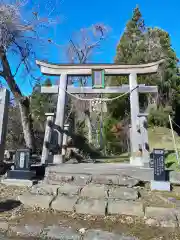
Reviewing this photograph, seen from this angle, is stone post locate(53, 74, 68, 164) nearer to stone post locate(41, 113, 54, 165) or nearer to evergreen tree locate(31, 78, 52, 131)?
stone post locate(41, 113, 54, 165)

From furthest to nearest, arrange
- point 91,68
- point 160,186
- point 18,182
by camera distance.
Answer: point 91,68 → point 18,182 → point 160,186

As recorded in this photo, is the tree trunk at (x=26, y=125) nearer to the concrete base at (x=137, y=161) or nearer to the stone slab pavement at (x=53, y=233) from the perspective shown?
the concrete base at (x=137, y=161)

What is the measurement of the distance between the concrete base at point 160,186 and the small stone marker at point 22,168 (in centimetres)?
267

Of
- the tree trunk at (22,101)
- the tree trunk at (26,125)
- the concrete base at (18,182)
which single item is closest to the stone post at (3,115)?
the concrete base at (18,182)

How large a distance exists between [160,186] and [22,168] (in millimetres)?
3042

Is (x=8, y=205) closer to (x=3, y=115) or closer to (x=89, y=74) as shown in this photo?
(x=3, y=115)

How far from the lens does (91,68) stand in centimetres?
854

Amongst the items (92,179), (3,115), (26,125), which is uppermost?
(26,125)

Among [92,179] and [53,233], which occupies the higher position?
[92,179]

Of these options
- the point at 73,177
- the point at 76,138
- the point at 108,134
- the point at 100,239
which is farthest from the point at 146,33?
the point at 100,239

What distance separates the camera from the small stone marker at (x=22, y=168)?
5633 mm

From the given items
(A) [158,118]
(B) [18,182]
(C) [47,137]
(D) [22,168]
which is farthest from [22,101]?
(A) [158,118]

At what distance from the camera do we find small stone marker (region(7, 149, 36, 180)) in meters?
5.63

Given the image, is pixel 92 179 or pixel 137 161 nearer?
pixel 92 179
